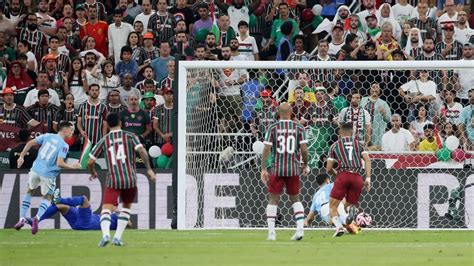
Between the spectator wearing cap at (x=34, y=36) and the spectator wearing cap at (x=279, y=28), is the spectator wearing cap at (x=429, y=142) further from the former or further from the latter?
the spectator wearing cap at (x=34, y=36)

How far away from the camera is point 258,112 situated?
75.2 ft

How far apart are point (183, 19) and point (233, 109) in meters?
4.80

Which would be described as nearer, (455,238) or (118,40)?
(455,238)

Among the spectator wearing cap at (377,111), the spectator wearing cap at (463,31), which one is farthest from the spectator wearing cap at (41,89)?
the spectator wearing cap at (463,31)

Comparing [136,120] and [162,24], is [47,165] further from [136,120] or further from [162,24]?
[162,24]

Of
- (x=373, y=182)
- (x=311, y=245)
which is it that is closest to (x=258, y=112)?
(x=373, y=182)

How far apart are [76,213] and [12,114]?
3985 millimetres

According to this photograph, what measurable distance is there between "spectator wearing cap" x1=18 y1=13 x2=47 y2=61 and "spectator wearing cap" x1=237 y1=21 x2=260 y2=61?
4101 millimetres

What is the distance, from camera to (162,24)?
2708 cm

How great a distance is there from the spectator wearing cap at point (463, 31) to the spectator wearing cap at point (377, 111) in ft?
11.8

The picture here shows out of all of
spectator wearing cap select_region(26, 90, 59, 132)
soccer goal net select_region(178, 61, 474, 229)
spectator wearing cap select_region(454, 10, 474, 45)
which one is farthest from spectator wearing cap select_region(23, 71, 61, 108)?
spectator wearing cap select_region(454, 10, 474, 45)

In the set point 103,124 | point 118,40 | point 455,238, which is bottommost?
point 455,238

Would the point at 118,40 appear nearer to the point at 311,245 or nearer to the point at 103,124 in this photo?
the point at 103,124

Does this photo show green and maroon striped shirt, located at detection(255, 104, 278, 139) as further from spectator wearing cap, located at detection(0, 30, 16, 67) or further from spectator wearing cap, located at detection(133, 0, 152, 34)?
spectator wearing cap, located at detection(0, 30, 16, 67)
